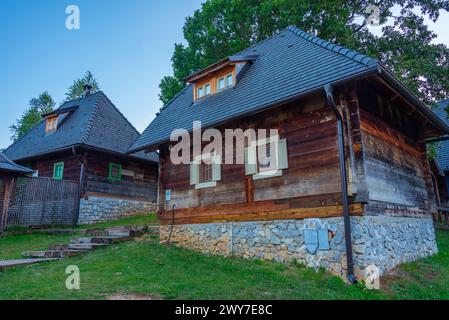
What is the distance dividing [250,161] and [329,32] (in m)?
11.9

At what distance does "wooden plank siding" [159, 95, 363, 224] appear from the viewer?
722 centimetres

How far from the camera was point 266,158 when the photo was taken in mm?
8508

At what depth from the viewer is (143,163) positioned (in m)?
19.0

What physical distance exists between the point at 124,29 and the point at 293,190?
7489 mm

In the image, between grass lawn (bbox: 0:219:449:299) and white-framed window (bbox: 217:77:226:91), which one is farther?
white-framed window (bbox: 217:77:226:91)

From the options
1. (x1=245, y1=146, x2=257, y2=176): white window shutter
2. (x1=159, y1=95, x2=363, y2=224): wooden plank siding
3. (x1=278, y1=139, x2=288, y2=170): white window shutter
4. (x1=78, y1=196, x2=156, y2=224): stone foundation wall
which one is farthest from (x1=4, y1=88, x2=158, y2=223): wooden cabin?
(x1=278, y1=139, x2=288, y2=170): white window shutter

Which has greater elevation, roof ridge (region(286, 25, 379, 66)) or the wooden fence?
roof ridge (region(286, 25, 379, 66))

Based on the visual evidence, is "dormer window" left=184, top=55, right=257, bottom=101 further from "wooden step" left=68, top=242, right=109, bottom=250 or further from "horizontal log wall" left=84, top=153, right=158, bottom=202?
"horizontal log wall" left=84, top=153, right=158, bottom=202

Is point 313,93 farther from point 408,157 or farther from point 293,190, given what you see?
point 408,157

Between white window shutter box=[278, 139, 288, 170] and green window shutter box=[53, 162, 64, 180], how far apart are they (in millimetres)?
13032

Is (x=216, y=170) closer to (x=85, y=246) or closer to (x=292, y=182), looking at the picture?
(x=292, y=182)

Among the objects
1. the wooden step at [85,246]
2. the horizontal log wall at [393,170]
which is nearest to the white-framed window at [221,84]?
the horizontal log wall at [393,170]

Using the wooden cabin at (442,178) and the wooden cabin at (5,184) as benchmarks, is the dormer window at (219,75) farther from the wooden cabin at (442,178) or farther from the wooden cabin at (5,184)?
the wooden cabin at (442,178)
